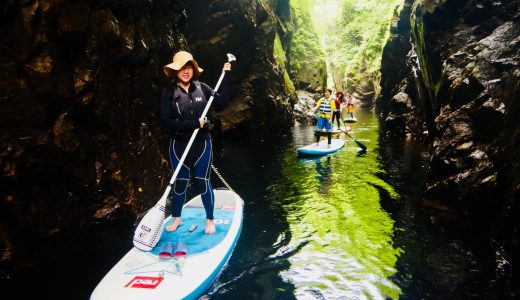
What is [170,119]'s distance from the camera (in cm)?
475

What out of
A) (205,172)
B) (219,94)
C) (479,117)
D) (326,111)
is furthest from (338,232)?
(326,111)

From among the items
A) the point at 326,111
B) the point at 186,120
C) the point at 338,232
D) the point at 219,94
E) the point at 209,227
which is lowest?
the point at 338,232

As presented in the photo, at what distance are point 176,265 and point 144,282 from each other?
462 mm

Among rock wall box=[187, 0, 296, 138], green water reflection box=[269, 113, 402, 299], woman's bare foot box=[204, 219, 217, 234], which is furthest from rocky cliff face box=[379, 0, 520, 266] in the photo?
rock wall box=[187, 0, 296, 138]

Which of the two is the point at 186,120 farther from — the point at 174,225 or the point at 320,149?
the point at 320,149

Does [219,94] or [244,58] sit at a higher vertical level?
[244,58]

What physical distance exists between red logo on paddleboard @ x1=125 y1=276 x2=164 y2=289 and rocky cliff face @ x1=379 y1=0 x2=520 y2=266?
444 centimetres

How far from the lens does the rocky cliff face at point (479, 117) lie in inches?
223

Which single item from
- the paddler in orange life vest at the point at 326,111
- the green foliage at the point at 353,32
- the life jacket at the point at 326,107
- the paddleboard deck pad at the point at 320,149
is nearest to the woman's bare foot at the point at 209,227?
the paddleboard deck pad at the point at 320,149

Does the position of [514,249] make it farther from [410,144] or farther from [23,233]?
[410,144]

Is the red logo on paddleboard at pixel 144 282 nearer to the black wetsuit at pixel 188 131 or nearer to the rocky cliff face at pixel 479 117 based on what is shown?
the black wetsuit at pixel 188 131

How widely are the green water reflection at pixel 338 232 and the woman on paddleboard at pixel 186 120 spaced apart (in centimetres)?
157

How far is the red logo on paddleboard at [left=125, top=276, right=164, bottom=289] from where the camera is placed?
12.9 ft

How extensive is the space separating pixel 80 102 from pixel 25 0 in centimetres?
163
